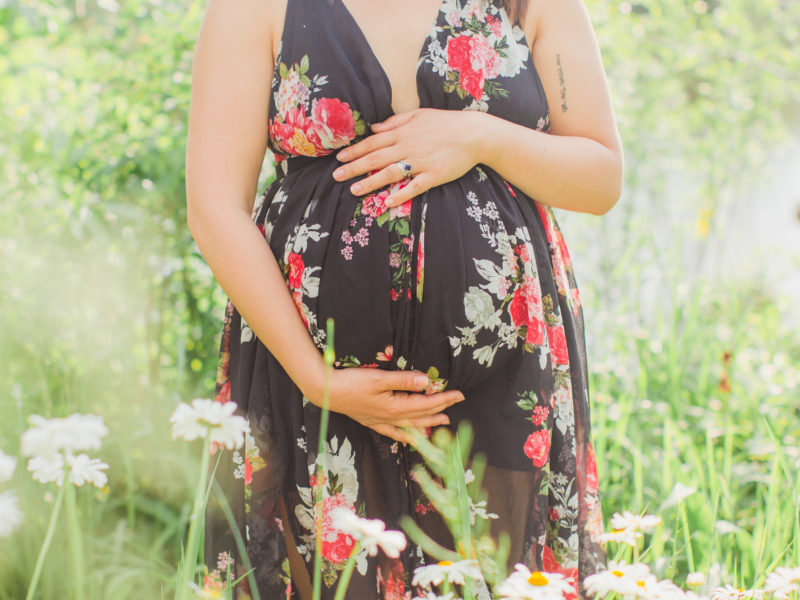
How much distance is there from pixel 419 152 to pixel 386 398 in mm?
438

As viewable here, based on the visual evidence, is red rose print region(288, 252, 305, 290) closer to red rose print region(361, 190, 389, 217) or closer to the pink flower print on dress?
red rose print region(361, 190, 389, 217)

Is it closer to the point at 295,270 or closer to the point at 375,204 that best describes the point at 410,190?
the point at 375,204

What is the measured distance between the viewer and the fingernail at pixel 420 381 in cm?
121

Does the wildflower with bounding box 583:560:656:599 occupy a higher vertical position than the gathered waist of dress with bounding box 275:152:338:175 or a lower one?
lower

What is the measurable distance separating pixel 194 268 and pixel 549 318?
4.43 ft

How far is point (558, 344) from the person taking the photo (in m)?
1.37

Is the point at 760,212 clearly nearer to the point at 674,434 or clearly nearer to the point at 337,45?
the point at 674,434

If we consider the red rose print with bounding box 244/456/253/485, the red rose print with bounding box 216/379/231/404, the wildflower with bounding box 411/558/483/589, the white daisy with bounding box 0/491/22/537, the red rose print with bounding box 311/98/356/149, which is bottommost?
the red rose print with bounding box 244/456/253/485

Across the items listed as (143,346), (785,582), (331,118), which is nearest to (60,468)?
(331,118)

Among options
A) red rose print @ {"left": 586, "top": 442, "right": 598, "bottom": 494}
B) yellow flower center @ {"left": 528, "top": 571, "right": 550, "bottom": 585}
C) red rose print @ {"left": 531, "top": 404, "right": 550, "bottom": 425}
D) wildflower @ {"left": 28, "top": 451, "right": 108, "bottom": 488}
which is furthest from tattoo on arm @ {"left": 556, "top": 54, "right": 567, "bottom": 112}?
wildflower @ {"left": 28, "top": 451, "right": 108, "bottom": 488}

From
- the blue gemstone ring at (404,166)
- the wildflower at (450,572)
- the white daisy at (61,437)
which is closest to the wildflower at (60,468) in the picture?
Answer: the white daisy at (61,437)

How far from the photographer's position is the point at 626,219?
13.4ft

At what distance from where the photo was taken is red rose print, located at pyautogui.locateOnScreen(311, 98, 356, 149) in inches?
48.9

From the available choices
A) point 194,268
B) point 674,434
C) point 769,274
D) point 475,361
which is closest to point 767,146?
point 769,274
